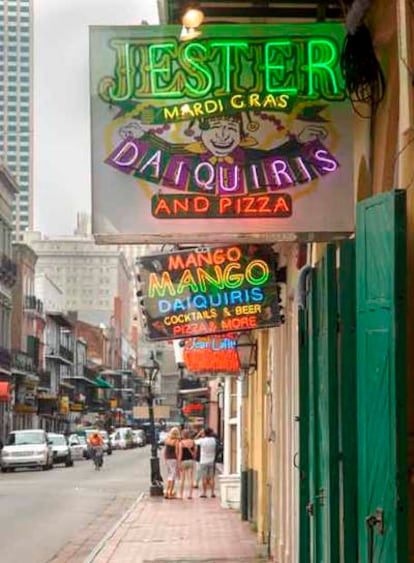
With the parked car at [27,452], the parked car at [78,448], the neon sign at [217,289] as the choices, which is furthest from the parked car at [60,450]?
→ the neon sign at [217,289]

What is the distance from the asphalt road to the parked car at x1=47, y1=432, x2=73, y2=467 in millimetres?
5746

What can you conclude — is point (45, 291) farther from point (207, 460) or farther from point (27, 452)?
point (207, 460)

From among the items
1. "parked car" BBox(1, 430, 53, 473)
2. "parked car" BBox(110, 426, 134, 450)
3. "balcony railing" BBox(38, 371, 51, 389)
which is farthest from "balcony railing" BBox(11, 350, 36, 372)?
"parked car" BBox(1, 430, 53, 473)

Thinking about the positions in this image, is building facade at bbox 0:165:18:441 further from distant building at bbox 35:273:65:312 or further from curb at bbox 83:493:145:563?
curb at bbox 83:493:145:563

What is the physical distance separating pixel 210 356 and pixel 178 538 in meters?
4.46

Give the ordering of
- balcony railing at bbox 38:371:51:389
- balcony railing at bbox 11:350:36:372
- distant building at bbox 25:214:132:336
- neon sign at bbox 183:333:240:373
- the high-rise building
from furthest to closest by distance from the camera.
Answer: distant building at bbox 25:214:132:336, the high-rise building, balcony railing at bbox 38:371:51:389, balcony railing at bbox 11:350:36:372, neon sign at bbox 183:333:240:373

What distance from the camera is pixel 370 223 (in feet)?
17.8

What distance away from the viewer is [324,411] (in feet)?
21.3

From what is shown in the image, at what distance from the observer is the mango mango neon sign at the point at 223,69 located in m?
7.14

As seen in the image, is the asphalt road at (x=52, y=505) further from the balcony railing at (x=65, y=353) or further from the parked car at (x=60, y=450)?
the balcony railing at (x=65, y=353)

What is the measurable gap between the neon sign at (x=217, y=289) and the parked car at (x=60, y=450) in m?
37.1

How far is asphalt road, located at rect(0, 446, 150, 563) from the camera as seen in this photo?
54.9ft

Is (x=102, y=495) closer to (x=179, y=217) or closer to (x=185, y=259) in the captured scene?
(x=185, y=259)

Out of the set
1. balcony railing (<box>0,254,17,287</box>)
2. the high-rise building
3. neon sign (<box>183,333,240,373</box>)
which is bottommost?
neon sign (<box>183,333,240,373</box>)
